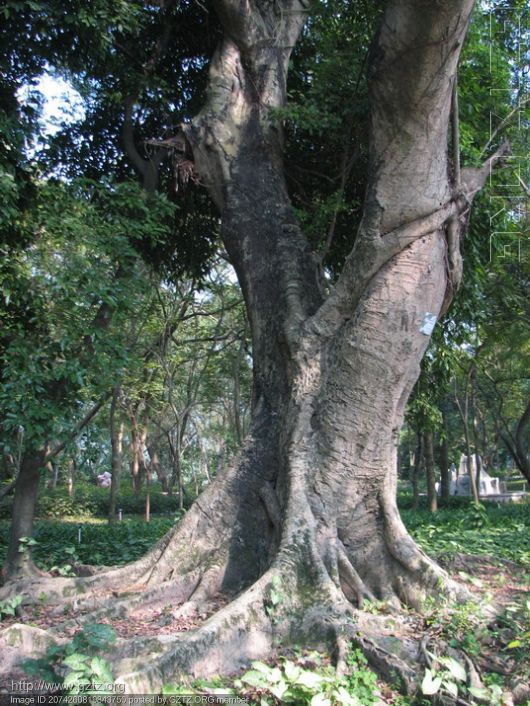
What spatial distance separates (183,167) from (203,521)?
11.4 ft

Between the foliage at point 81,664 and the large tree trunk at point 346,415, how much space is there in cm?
72

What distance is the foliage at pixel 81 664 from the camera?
2963 mm

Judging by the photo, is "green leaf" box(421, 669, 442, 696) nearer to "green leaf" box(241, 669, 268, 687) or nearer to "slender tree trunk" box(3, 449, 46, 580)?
"green leaf" box(241, 669, 268, 687)

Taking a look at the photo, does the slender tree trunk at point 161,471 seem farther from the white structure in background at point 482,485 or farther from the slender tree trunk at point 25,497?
the slender tree trunk at point 25,497

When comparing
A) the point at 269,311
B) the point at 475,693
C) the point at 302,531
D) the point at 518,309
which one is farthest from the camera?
the point at 518,309

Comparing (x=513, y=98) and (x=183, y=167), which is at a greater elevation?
(x=513, y=98)

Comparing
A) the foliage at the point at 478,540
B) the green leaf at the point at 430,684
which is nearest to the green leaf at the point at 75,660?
the green leaf at the point at 430,684

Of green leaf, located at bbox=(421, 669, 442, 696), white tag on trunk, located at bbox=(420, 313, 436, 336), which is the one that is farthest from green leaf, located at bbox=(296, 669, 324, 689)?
white tag on trunk, located at bbox=(420, 313, 436, 336)

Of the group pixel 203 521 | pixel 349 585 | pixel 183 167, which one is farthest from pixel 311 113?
pixel 349 585

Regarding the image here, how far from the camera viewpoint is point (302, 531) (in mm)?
4324

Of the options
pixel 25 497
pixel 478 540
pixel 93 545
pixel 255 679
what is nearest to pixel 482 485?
pixel 478 540

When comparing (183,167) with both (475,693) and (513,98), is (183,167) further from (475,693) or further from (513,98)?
(475,693)

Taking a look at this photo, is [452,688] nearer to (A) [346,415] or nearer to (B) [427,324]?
(A) [346,415]

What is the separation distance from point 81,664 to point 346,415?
2433 millimetres
